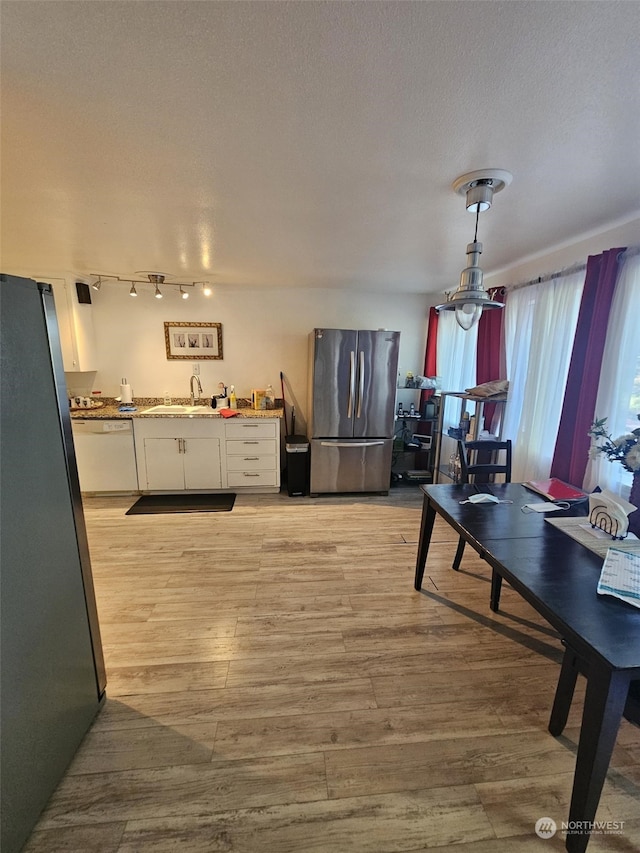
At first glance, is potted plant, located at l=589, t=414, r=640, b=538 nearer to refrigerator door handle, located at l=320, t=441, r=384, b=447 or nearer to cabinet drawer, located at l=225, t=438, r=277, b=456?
refrigerator door handle, located at l=320, t=441, r=384, b=447

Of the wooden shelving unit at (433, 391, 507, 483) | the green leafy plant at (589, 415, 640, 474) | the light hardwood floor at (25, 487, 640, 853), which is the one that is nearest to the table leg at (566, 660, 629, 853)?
the light hardwood floor at (25, 487, 640, 853)

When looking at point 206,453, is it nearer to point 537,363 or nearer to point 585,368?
point 537,363

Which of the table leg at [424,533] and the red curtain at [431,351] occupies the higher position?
the red curtain at [431,351]

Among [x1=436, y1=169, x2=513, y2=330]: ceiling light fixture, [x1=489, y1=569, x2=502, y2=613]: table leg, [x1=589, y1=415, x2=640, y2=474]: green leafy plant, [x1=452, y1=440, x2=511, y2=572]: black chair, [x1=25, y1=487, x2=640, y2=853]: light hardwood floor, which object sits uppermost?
[x1=436, y1=169, x2=513, y2=330]: ceiling light fixture

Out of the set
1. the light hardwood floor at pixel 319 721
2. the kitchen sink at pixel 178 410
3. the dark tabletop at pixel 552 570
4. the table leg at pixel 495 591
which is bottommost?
the light hardwood floor at pixel 319 721

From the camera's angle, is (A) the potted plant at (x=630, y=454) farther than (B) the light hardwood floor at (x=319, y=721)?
Yes

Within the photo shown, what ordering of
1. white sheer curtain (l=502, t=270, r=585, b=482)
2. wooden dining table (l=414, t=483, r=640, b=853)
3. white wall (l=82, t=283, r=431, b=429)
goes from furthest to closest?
white wall (l=82, t=283, r=431, b=429) → white sheer curtain (l=502, t=270, r=585, b=482) → wooden dining table (l=414, t=483, r=640, b=853)

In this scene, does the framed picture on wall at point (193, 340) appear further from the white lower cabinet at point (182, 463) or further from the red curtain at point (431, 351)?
the red curtain at point (431, 351)

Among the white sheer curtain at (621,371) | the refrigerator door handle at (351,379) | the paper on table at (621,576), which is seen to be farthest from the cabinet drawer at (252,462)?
the paper on table at (621,576)

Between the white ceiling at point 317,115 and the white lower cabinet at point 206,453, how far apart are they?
6.39 feet

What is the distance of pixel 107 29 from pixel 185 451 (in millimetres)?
3265

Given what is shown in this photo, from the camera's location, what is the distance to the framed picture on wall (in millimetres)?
4105

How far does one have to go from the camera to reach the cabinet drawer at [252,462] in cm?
382

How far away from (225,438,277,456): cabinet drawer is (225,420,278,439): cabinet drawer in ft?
0.18
